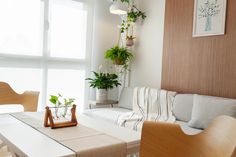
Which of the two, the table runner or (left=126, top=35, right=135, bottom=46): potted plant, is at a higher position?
(left=126, top=35, right=135, bottom=46): potted plant

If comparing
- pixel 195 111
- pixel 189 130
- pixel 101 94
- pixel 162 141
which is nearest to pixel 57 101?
pixel 162 141

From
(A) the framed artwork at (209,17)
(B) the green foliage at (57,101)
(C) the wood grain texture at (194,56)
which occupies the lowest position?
(B) the green foliage at (57,101)

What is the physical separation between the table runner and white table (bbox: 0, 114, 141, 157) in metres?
0.04

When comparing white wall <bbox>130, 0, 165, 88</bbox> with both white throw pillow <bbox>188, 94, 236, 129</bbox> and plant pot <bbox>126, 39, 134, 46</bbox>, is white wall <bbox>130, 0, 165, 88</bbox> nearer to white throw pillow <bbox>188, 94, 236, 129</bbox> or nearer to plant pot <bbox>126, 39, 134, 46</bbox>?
plant pot <bbox>126, 39, 134, 46</bbox>

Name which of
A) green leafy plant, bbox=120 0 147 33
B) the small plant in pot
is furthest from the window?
green leafy plant, bbox=120 0 147 33

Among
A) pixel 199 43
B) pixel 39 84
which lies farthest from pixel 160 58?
pixel 39 84

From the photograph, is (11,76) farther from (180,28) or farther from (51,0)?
(180,28)

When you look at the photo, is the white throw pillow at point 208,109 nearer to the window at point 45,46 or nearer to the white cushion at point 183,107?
the white cushion at point 183,107

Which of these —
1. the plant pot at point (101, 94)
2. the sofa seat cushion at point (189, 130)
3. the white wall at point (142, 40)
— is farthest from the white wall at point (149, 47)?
the sofa seat cushion at point (189, 130)

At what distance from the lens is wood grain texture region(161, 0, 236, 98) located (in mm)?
2523

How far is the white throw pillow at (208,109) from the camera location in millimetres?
2227

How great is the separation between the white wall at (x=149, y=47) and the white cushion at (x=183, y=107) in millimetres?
605

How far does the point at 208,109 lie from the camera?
2342mm

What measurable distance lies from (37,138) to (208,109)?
171 centimetres
